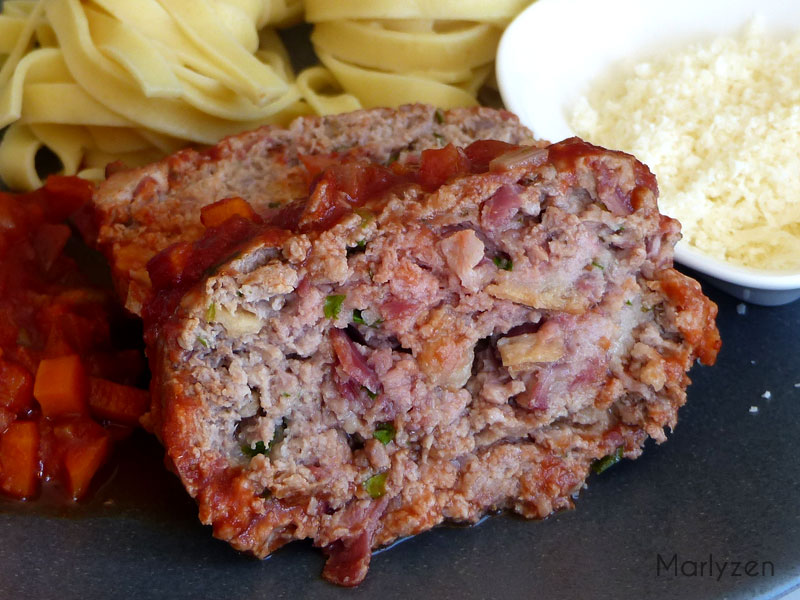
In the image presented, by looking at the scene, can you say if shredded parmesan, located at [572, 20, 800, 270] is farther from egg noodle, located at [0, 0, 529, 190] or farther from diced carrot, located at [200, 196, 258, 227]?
diced carrot, located at [200, 196, 258, 227]

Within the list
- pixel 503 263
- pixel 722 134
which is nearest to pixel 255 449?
pixel 503 263

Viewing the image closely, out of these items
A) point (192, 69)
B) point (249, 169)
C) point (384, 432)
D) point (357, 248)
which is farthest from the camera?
point (192, 69)

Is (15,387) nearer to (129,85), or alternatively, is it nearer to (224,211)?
(224,211)

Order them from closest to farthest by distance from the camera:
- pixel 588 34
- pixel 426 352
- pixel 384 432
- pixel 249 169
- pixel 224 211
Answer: pixel 426 352 < pixel 384 432 < pixel 224 211 < pixel 249 169 < pixel 588 34

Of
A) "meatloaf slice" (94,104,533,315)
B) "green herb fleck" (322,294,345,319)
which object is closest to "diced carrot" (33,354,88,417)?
"meatloaf slice" (94,104,533,315)

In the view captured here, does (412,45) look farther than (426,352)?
Yes

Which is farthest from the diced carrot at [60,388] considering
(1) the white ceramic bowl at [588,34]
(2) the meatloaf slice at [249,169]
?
(1) the white ceramic bowl at [588,34]
